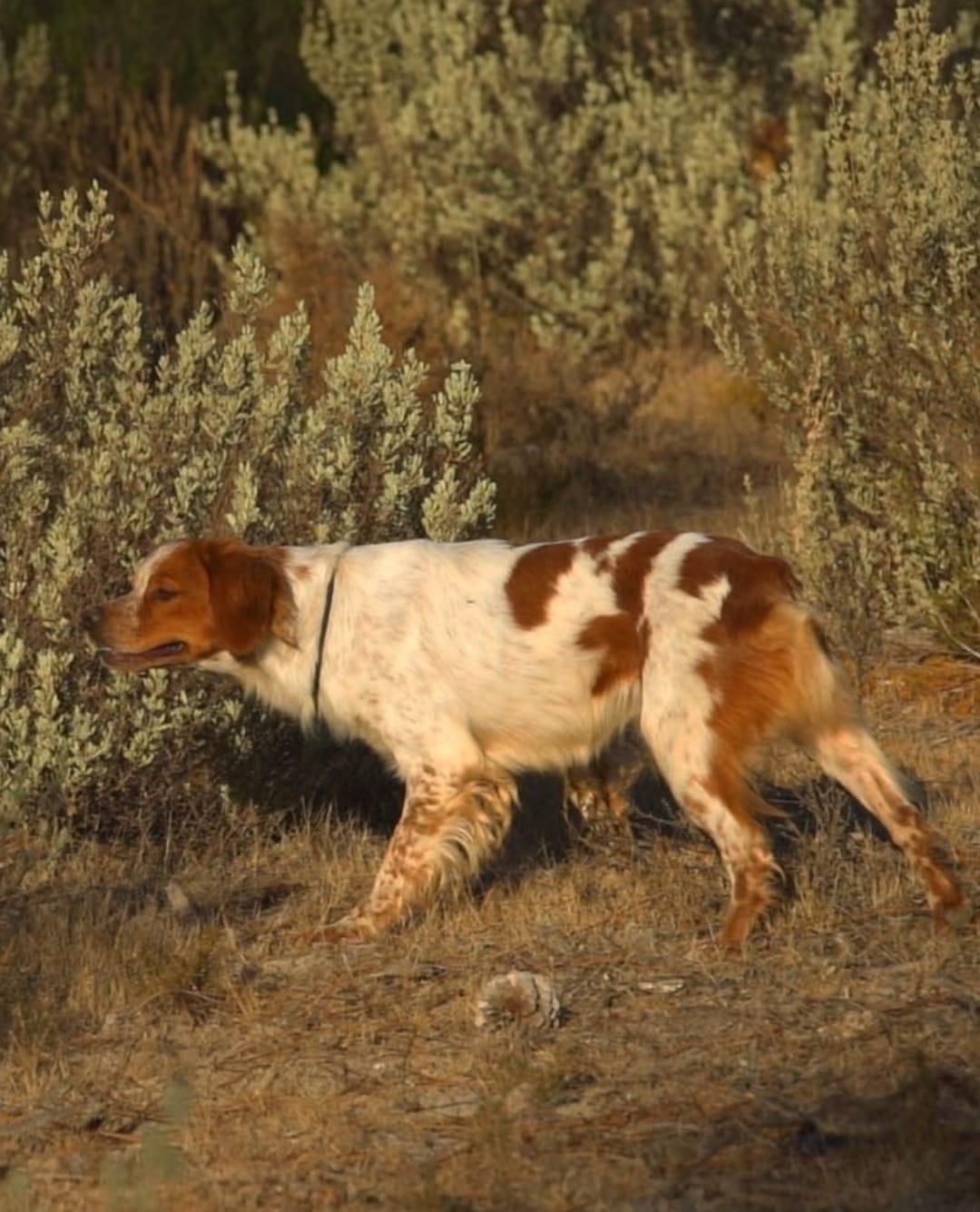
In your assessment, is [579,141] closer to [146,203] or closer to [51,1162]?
[146,203]

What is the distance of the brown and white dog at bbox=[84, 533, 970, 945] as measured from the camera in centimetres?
571

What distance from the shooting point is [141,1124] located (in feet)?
15.8

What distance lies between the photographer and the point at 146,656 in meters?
5.98

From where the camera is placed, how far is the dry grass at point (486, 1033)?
441 centimetres

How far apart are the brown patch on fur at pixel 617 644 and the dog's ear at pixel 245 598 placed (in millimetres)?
773

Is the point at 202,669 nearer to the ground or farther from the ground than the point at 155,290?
farther from the ground

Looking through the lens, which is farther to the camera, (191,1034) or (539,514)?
(539,514)

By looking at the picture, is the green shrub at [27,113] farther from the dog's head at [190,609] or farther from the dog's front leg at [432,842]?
the dog's front leg at [432,842]

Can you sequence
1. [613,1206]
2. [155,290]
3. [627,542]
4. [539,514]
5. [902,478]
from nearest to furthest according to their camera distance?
[613,1206]
[627,542]
[902,478]
[539,514]
[155,290]

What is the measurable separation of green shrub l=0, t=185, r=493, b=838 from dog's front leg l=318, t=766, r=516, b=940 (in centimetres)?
91

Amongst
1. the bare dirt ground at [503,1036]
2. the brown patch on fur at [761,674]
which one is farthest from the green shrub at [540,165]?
the brown patch on fur at [761,674]

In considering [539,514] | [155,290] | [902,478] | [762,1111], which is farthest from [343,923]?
[155,290]

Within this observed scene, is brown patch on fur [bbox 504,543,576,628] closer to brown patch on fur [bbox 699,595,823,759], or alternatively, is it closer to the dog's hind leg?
brown patch on fur [bbox 699,595,823,759]

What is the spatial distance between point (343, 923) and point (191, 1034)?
2.49ft
